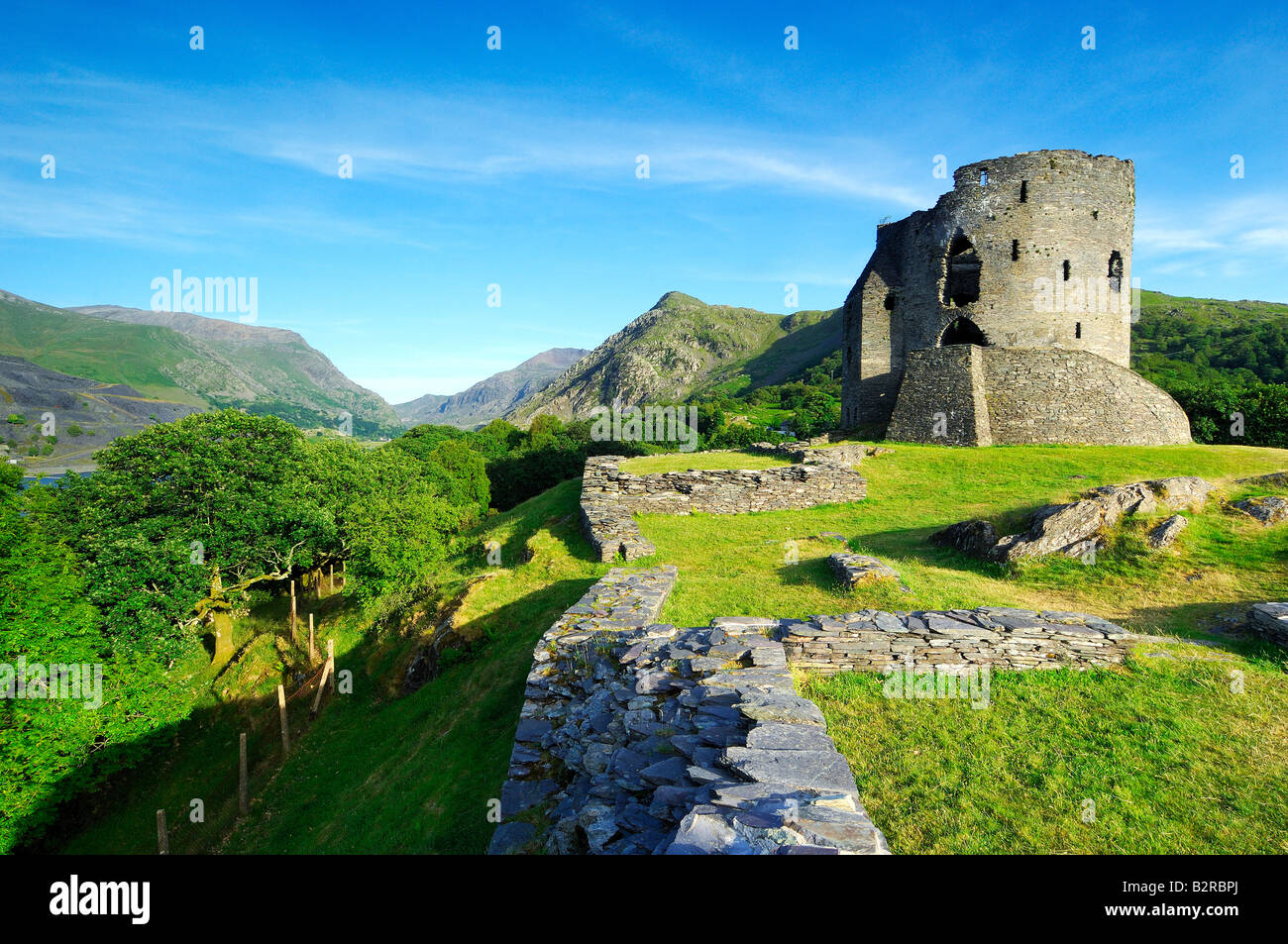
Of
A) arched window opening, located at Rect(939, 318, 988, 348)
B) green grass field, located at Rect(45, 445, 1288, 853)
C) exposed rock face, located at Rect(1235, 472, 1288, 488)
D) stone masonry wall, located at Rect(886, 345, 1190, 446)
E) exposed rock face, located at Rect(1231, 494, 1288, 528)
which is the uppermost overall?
arched window opening, located at Rect(939, 318, 988, 348)

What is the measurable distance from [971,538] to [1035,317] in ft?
72.7

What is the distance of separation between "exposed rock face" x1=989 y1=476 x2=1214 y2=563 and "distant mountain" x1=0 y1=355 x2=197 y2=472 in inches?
5448

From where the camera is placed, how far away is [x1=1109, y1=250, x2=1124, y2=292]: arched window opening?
29.4 m

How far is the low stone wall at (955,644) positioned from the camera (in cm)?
821

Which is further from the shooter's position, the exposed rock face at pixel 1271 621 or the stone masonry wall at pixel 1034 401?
the stone masonry wall at pixel 1034 401

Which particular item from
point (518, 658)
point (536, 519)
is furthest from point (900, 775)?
point (536, 519)

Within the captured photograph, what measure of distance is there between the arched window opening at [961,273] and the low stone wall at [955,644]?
27948 millimetres

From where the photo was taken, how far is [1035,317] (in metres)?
29.3

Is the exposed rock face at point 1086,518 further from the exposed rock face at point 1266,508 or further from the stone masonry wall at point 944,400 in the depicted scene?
the stone masonry wall at point 944,400

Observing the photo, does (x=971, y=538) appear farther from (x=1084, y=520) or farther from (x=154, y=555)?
(x=154, y=555)

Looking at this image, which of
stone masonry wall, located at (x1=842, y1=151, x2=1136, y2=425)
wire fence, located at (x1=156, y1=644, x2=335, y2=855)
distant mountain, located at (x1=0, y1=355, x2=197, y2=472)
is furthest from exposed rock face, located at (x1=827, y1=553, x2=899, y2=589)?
distant mountain, located at (x1=0, y1=355, x2=197, y2=472)

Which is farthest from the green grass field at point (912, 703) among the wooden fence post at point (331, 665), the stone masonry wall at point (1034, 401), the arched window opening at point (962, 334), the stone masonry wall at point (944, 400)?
the arched window opening at point (962, 334)

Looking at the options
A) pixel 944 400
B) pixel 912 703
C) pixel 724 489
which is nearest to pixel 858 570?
pixel 912 703

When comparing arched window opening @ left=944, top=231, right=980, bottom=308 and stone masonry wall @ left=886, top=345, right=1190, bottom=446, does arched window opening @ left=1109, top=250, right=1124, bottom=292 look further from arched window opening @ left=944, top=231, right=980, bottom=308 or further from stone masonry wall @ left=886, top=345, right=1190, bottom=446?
arched window opening @ left=944, top=231, right=980, bottom=308
